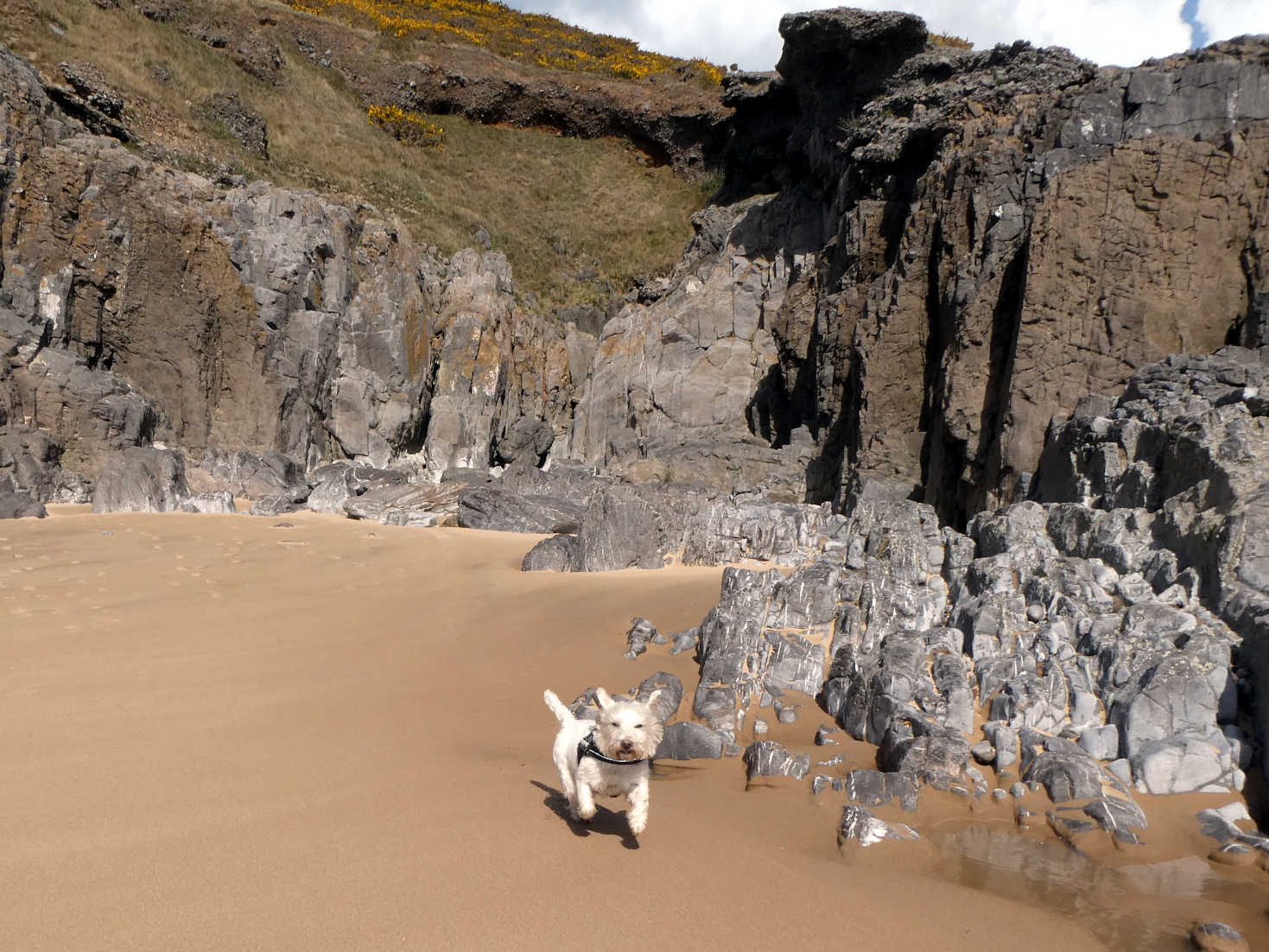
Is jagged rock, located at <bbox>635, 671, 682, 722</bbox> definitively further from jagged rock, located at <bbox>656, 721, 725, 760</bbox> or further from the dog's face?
the dog's face

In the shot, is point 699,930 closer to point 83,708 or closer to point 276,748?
point 276,748

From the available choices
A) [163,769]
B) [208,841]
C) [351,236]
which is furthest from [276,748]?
[351,236]

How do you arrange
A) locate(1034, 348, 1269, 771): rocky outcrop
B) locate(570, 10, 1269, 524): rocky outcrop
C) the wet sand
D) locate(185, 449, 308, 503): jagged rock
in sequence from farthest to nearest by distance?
locate(185, 449, 308, 503): jagged rock < locate(570, 10, 1269, 524): rocky outcrop < locate(1034, 348, 1269, 771): rocky outcrop < the wet sand

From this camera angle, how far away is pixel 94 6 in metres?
31.4

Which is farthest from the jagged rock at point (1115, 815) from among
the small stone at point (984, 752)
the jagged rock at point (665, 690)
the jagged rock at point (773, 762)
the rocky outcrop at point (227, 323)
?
the rocky outcrop at point (227, 323)

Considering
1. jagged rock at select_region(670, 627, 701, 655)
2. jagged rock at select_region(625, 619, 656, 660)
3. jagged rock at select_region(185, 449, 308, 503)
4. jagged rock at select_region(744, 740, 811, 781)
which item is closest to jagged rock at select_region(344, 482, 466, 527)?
jagged rock at select_region(185, 449, 308, 503)

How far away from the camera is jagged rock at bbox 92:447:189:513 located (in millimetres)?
14383

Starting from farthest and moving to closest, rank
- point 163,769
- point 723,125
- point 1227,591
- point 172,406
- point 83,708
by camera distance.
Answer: point 723,125 < point 172,406 < point 1227,591 < point 83,708 < point 163,769

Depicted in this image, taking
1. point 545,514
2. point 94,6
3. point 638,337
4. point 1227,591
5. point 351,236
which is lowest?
point 545,514

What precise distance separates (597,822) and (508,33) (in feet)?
192

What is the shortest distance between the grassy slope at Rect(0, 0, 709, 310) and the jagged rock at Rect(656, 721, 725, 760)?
27.7 metres

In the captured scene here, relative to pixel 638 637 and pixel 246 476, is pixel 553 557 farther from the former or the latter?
pixel 246 476

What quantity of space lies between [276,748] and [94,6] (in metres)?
38.7

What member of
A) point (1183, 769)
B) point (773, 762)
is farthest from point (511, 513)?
point (1183, 769)
